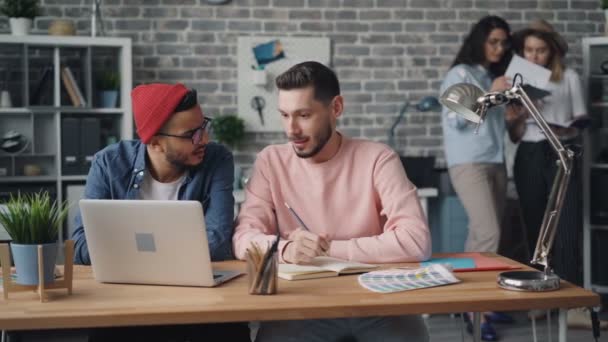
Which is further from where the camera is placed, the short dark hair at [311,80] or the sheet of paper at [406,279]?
the short dark hair at [311,80]

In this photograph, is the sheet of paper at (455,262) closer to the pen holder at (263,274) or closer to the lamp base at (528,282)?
the lamp base at (528,282)

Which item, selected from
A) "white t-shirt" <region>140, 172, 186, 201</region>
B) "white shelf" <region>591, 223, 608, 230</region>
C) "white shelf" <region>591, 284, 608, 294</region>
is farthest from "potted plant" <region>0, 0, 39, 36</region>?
"white shelf" <region>591, 284, 608, 294</region>

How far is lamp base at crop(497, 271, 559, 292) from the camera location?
189 cm

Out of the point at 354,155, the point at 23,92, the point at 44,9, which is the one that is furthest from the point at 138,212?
the point at 44,9

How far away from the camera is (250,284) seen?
73.2 inches

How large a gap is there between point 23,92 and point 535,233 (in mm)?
2868

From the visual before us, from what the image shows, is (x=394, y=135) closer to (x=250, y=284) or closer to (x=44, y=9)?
(x=44, y=9)

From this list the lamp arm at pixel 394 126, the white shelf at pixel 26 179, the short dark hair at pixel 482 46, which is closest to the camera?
the short dark hair at pixel 482 46

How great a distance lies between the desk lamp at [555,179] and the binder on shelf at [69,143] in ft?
8.95

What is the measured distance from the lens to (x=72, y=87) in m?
4.38

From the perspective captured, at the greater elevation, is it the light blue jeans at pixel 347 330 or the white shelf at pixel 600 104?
the white shelf at pixel 600 104

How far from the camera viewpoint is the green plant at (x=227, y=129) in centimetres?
477

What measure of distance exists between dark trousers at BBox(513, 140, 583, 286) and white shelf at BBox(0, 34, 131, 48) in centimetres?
223

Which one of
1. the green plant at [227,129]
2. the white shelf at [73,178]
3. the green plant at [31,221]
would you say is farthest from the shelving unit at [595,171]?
the green plant at [31,221]
